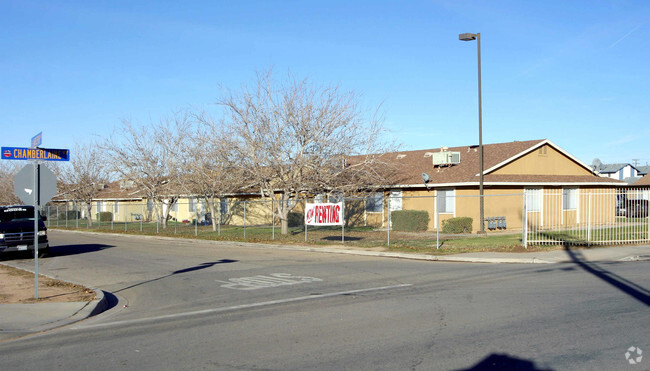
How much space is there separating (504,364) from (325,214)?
56.5 feet

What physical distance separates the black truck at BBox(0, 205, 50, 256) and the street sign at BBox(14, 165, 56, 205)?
9.53 meters

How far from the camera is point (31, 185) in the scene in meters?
10.5

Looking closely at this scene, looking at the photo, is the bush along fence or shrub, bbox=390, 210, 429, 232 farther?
shrub, bbox=390, 210, 429, 232

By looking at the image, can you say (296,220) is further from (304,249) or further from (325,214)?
(304,249)

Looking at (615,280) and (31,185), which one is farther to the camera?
(615,280)

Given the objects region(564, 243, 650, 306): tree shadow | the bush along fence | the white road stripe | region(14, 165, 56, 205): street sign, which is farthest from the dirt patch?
the bush along fence

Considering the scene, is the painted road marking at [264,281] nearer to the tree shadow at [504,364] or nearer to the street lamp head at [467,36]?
the tree shadow at [504,364]

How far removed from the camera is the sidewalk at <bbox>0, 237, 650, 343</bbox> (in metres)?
8.78

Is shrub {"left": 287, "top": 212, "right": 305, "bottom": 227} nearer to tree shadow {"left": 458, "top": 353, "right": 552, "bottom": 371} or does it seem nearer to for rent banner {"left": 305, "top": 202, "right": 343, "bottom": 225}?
for rent banner {"left": 305, "top": 202, "right": 343, "bottom": 225}

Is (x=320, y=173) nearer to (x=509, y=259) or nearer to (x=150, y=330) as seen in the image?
(x=509, y=259)

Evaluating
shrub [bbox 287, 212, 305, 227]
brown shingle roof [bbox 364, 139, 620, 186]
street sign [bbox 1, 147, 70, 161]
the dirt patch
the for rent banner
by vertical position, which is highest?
brown shingle roof [bbox 364, 139, 620, 186]

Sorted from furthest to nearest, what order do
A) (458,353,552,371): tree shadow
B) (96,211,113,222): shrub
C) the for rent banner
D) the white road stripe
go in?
(96,211,113,222): shrub, the for rent banner, the white road stripe, (458,353,552,371): tree shadow

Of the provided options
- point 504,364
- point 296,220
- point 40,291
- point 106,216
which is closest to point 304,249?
point 40,291

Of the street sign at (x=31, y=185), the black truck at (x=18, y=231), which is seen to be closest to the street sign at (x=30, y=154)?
the street sign at (x=31, y=185)
